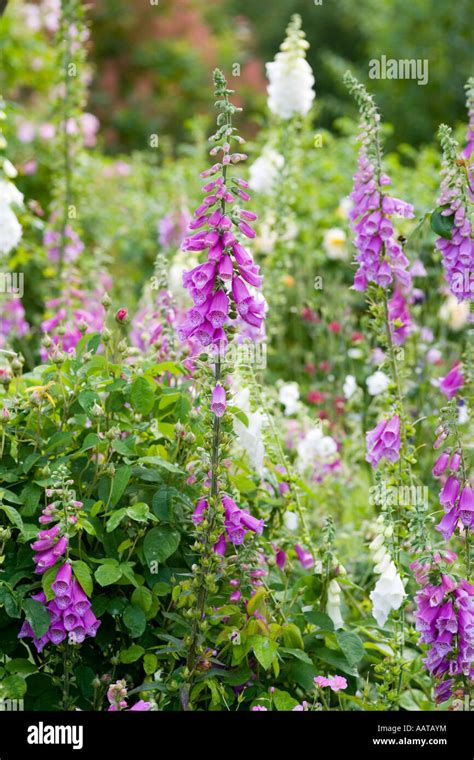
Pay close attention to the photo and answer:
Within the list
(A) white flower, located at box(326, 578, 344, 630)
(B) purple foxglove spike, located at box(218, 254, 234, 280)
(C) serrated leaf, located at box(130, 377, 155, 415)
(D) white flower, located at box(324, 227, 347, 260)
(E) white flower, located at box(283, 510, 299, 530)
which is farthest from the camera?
(D) white flower, located at box(324, 227, 347, 260)

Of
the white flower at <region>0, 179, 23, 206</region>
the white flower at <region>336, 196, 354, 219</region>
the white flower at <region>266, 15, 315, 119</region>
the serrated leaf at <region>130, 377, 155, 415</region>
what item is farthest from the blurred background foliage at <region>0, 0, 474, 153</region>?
the serrated leaf at <region>130, 377, 155, 415</region>

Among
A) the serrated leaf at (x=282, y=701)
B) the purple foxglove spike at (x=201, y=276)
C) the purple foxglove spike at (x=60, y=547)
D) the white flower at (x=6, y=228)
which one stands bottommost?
the serrated leaf at (x=282, y=701)

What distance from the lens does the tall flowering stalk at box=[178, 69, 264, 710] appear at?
7.86 ft

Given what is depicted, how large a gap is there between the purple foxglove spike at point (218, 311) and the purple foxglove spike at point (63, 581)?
0.67 m

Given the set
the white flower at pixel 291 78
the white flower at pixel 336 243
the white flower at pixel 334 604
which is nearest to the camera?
the white flower at pixel 334 604

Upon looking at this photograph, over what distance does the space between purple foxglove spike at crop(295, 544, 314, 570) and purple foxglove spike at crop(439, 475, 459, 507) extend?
2.32 ft

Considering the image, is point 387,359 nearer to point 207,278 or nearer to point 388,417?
point 388,417

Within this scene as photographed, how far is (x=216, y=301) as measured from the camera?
240cm

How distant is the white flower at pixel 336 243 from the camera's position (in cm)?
591

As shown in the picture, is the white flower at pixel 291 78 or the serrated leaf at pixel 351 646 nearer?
the serrated leaf at pixel 351 646

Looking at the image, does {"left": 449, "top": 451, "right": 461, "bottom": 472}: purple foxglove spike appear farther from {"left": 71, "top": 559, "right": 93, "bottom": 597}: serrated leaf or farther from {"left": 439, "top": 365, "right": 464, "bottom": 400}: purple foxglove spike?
{"left": 71, "top": 559, "right": 93, "bottom": 597}: serrated leaf

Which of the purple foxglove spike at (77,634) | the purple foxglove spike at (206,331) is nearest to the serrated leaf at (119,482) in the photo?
the purple foxglove spike at (77,634)

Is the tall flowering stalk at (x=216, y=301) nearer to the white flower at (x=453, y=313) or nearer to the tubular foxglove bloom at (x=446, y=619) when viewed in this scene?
the tubular foxglove bloom at (x=446, y=619)

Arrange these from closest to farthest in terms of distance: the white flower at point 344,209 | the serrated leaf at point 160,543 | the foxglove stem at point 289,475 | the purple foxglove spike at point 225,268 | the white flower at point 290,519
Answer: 1. the purple foxglove spike at point 225,268
2. the serrated leaf at point 160,543
3. the foxglove stem at point 289,475
4. the white flower at point 290,519
5. the white flower at point 344,209
